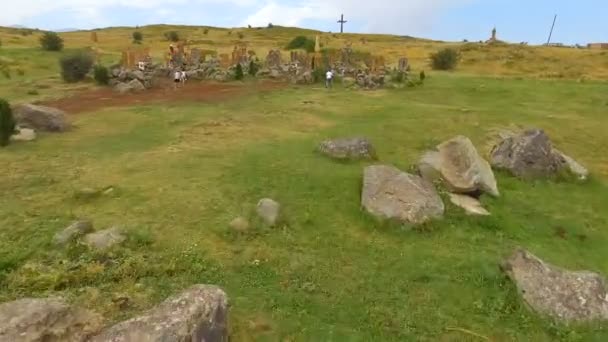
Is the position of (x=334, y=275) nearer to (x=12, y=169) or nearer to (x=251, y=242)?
(x=251, y=242)

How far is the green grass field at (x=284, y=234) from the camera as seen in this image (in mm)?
8797

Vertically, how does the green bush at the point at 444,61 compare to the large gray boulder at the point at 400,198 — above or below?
below

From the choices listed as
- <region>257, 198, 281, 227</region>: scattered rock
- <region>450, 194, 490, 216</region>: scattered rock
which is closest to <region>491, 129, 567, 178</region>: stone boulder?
<region>450, 194, 490, 216</region>: scattered rock

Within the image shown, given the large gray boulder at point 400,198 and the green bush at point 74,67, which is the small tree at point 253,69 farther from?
the large gray boulder at point 400,198

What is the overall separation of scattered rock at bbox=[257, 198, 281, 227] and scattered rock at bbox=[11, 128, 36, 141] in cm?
965

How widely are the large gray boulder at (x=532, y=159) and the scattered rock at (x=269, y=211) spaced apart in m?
7.29

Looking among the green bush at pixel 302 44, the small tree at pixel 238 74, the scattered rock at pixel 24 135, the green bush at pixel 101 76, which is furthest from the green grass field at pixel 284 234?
the green bush at pixel 302 44

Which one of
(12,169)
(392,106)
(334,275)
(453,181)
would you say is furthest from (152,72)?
(334,275)

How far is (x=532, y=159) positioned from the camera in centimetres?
1553

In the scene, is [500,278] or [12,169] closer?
[500,278]

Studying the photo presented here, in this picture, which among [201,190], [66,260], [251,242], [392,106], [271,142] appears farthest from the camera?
[392,106]

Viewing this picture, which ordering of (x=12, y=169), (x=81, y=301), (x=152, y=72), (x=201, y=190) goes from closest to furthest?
(x=81, y=301), (x=201, y=190), (x=12, y=169), (x=152, y=72)

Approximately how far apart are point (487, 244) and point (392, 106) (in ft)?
42.7

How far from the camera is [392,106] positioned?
23.8 m
